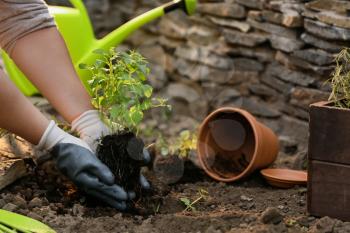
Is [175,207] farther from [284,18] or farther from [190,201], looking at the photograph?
[284,18]

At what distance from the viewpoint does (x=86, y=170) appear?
5.67ft

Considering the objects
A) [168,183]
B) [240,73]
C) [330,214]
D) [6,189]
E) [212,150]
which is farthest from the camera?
[240,73]

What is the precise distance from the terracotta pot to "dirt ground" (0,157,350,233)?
7 cm

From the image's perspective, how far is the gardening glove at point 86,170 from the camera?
5.65 feet

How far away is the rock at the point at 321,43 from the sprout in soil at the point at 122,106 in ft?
2.83

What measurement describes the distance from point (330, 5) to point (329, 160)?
903 millimetres

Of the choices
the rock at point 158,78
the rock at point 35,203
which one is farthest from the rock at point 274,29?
the rock at point 35,203

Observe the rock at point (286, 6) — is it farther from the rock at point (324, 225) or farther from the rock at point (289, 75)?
the rock at point (324, 225)

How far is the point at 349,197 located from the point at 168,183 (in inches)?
22.9

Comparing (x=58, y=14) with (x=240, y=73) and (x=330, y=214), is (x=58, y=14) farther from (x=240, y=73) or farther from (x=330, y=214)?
(x=330, y=214)

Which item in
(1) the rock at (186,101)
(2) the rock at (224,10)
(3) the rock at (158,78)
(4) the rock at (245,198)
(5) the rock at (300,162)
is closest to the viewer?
(4) the rock at (245,198)

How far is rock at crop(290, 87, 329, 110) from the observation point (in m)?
2.49

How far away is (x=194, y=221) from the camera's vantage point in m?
1.63

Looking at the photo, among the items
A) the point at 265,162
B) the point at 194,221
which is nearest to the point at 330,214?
the point at 194,221
